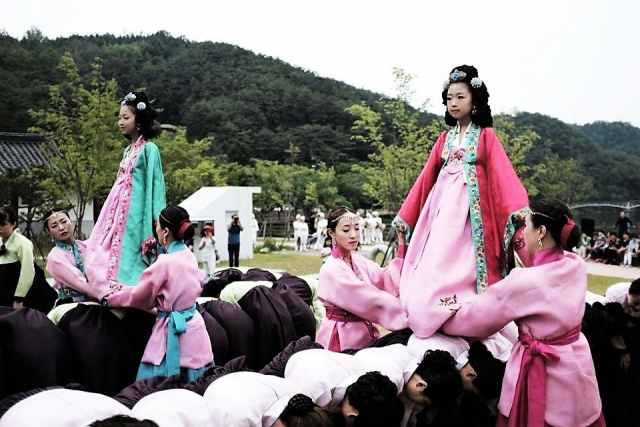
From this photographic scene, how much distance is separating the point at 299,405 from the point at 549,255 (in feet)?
4.60

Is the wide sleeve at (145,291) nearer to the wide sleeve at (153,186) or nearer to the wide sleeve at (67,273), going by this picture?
the wide sleeve at (67,273)

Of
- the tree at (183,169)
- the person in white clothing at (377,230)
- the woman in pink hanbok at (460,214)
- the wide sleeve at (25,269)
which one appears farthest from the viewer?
the person in white clothing at (377,230)

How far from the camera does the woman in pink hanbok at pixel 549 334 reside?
2.89m

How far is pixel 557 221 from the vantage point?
9.86ft

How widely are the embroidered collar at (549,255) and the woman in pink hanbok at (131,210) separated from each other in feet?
8.91

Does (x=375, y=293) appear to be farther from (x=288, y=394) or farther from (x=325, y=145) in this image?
(x=325, y=145)

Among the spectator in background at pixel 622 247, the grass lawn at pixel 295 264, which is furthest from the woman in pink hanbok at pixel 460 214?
the spectator in background at pixel 622 247

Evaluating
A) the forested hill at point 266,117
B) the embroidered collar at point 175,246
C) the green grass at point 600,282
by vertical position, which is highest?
the forested hill at point 266,117

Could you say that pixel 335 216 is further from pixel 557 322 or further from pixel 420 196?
pixel 557 322

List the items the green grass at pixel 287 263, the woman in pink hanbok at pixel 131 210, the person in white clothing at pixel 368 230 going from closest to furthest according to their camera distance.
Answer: the woman in pink hanbok at pixel 131 210, the green grass at pixel 287 263, the person in white clothing at pixel 368 230

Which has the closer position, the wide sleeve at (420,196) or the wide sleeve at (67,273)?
the wide sleeve at (420,196)

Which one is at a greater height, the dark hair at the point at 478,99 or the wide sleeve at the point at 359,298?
the dark hair at the point at 478,99

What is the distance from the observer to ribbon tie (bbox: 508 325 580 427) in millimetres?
2887

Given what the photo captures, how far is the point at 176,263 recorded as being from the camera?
12.5 feet
